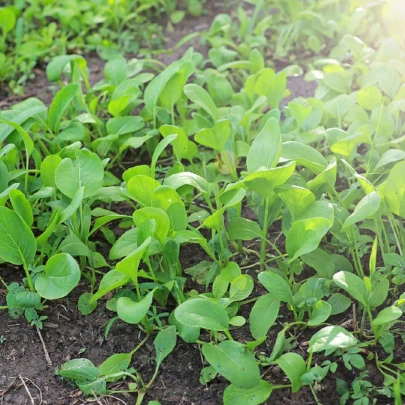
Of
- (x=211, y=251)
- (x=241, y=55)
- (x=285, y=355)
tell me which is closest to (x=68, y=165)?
(x=211, y=251)

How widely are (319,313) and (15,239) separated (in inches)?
36.3

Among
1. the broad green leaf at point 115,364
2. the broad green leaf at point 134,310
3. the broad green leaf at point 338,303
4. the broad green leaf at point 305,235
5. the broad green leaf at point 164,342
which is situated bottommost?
the broad green leaf at point 115,364

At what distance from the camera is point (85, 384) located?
5.46ft

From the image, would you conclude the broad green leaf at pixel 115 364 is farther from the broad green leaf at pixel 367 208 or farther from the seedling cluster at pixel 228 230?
the broad green leaf at pixel 367 208

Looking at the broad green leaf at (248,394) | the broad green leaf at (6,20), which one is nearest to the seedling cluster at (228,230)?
the broad green leaf at (248,394)

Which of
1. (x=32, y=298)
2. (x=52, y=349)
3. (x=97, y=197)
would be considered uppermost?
(x=97, y=197)

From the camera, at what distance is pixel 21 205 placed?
187 centimetres

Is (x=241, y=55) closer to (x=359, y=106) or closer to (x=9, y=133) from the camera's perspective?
(x=359, y=106)

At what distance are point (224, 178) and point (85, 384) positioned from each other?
911mm

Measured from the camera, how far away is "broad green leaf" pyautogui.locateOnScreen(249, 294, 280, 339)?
171 centimetres

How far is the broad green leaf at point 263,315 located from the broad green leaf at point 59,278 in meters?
0.51

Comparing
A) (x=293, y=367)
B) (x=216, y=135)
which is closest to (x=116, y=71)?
(x=216, y=135)

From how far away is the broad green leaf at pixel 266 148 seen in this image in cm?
180

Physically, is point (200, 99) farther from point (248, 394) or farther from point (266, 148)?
point (248, 394)
